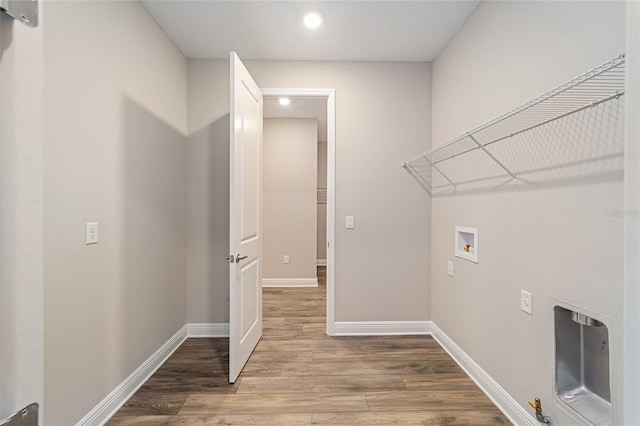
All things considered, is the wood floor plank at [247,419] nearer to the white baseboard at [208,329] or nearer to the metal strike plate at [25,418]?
the white baseboard at [208,329]

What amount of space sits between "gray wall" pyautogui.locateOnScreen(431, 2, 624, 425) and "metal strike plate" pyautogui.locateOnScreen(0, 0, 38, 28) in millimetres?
1684

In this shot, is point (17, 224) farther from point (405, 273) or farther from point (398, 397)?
point (405, 273)

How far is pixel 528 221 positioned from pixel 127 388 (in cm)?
253

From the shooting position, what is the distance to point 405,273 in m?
2.75

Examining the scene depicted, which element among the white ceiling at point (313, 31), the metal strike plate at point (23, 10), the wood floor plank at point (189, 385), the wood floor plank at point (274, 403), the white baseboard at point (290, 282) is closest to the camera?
the metal strike plate at point (23, 10)

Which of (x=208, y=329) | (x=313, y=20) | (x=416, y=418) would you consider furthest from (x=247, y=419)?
(x=313, y=20)

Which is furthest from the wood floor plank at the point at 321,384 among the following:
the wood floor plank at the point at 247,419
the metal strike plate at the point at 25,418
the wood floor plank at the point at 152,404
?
the metal strike plate at the point at 25,418

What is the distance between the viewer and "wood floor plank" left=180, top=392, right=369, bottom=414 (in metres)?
1.72

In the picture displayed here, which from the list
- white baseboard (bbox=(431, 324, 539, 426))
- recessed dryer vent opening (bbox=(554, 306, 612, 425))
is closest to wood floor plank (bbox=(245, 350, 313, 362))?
white baseboard (bbox=(431, 324, 539, 426))

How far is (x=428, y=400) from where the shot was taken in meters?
1.80

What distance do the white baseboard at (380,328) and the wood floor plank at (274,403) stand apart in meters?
0.85

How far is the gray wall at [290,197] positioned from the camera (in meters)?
4.52

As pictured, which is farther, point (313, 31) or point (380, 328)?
point (380, 328)

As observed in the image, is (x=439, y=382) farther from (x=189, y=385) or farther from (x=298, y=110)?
(x=298, y=110)
